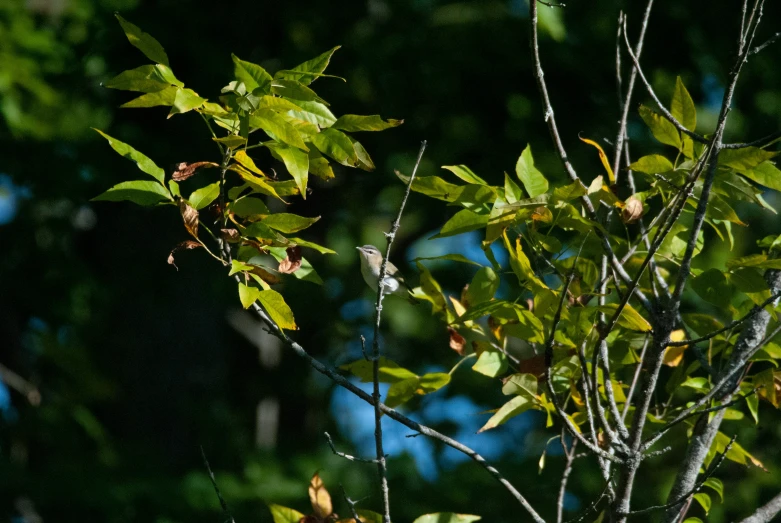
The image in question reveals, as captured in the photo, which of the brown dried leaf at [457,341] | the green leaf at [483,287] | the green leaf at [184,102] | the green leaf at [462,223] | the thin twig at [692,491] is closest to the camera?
the green leaf at [184,102]

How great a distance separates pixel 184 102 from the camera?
171 centimetres

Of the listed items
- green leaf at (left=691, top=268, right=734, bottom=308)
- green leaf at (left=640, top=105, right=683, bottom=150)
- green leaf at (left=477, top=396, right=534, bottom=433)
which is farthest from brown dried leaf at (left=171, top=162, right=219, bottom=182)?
green leaf at (left=691, top=268, right=734, bottom=308)

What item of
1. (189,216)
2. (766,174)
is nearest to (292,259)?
(189,216)

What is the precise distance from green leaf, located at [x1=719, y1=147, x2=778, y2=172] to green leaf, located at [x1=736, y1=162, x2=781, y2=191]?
2 centimetres

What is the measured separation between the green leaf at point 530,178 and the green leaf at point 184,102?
76 centimetres

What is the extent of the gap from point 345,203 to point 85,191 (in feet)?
8.74

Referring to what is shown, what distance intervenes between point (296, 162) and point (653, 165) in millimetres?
837

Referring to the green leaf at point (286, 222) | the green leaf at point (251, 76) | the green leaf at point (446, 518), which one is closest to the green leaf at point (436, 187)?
the green leaf at point (286, 222)

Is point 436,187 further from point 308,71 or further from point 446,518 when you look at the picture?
point 446,518

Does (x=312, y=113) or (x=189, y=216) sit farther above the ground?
(x=312, y=113)

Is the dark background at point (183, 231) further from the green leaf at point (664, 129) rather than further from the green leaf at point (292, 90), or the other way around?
the green leaf at point (292, 90)

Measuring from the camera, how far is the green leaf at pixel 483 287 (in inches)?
86.8

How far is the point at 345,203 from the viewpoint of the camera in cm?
843

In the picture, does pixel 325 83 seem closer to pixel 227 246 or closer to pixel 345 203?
pixel 345 203
